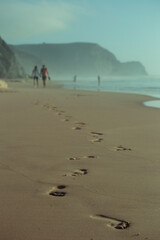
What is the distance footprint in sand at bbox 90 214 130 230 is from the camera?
2.14 metres

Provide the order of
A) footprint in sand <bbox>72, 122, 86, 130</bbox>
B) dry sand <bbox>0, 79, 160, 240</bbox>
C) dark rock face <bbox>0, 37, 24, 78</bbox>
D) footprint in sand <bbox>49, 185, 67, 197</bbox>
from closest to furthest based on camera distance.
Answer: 1. dry sand <bbox>0, 79, 160, 240</bbox>
2. footprint in sand <bbox>49, 185, 67, 197</bbox>
3. footprint in sand <bbox>72, 122, 86, 130</bbox>
4. dark rock face <bbox>0, 37, 24, 78</bbox>

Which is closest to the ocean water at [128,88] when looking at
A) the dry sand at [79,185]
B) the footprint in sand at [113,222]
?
Result: the dry sand at [79,185]

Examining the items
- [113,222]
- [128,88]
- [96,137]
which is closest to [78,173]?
[113,222]

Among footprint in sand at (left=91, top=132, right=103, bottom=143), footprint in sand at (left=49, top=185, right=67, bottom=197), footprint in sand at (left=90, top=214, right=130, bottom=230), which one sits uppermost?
footprint in sand at (left=91, top=132, right=103, bottom=143)

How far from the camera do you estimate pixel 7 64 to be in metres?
60.1

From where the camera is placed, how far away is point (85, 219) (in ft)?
7.29

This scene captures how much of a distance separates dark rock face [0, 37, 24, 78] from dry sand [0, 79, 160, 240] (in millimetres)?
53626

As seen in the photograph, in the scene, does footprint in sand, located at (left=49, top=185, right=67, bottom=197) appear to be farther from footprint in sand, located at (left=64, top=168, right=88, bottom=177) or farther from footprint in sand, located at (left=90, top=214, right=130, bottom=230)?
footprint in sand, located at (left=90, top=214, right=130, bottom=230)

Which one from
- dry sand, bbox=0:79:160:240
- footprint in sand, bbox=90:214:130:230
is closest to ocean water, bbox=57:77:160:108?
dry sand, bbox=0:79:160:240

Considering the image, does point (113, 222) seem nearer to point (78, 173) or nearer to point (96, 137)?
point (78, 173)

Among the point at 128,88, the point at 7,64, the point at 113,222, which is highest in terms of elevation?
the point at 7,64

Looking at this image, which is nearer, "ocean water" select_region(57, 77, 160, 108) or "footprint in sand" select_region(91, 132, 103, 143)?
"footprint in sand" select_region(91, 132, 103, 143)

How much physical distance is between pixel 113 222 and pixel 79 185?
706 millimetres

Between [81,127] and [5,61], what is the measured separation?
5603 cm
